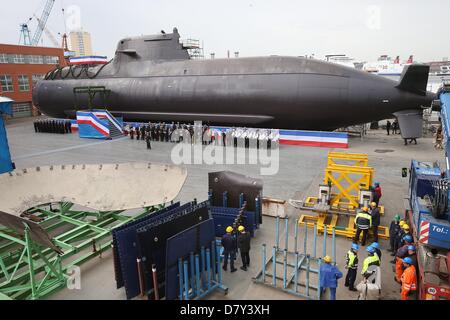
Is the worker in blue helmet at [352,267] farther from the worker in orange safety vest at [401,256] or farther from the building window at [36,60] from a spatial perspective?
the building window at [36,60]

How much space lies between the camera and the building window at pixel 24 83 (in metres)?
37.0

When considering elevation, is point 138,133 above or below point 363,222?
above

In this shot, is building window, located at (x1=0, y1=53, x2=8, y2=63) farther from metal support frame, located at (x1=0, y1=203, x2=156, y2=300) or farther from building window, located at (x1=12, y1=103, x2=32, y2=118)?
metal support frame, located at (x1=0, y1=203, x2=156, y2=300)

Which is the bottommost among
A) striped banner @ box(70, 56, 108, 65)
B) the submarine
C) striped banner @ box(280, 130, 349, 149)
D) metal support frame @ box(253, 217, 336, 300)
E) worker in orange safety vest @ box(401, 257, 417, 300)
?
metal support frame @ box(253, 217, 336, 300)

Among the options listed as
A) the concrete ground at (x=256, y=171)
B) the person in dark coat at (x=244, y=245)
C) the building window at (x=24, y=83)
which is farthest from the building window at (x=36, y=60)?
the person in dark coat at (x=244, y=245)

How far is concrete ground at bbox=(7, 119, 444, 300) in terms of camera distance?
682 centimetres

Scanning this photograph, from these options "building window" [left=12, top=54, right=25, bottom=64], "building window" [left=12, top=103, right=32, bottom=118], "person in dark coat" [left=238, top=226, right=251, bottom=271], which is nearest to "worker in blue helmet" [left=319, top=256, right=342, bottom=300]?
"person in dark coat" [left=238, top=226, right=251, bottom=271]

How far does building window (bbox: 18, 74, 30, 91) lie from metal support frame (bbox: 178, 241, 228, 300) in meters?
38.8

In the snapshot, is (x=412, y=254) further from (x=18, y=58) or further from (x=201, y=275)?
(x=18, y=58)

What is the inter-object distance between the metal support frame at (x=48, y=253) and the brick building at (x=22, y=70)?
3240cm

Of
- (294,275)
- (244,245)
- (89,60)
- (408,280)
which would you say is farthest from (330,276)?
(89,60)

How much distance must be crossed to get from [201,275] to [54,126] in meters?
23.8

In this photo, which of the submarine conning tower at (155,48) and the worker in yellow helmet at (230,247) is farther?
the submarine conning tower at (155,48)

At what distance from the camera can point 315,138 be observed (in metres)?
19.3
